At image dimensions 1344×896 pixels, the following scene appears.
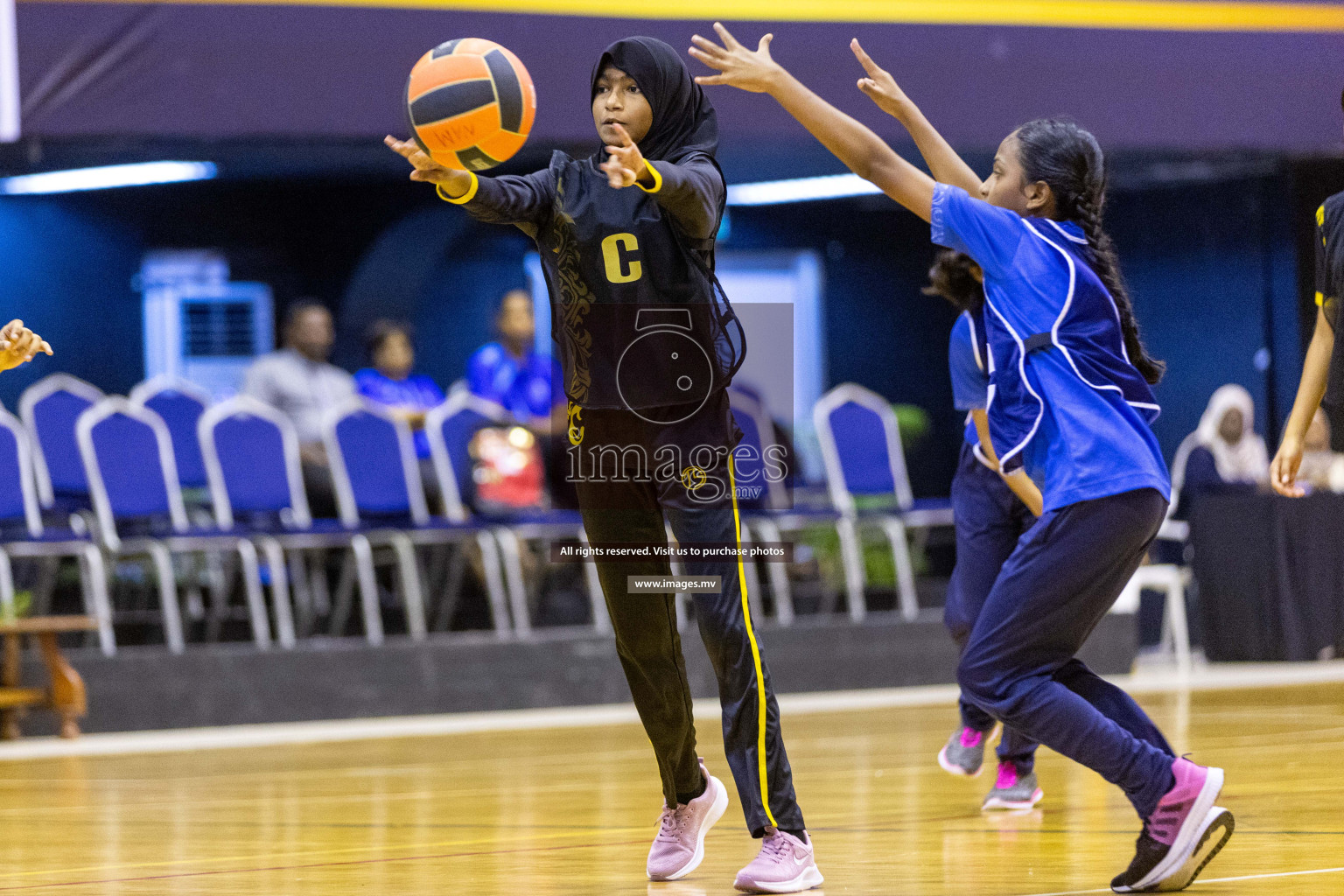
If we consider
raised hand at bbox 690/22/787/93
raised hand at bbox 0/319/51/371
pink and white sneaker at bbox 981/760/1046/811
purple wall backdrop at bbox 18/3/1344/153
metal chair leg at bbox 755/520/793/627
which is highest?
purple wall backdrop at bbox 18/3/1344/153

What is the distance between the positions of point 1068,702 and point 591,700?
5449 mm

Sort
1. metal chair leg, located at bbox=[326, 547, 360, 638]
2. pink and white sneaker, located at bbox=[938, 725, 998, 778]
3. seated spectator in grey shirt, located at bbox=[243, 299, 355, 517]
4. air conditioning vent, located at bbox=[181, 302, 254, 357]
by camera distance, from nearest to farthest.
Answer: pink and white sneaker, located at bbox=[938, 725, 998, 778], metal chair leg, located at bbox=[326, 547, 360, 638], seated spectator in grey shirt, located at bbox=[243, 299, 355, 517], air conditioning vent, located at bbox=[181, 302, 254, 357]

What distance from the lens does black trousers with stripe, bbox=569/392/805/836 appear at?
3.22m

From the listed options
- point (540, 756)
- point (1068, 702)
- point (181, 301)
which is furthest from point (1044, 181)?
point (181, 301)

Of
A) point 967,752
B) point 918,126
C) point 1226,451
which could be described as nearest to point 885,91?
point 918,126

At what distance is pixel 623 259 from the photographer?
10.7 feet

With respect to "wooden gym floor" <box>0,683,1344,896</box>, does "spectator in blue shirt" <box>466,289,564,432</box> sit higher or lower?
higher

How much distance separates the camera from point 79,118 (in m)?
7.93

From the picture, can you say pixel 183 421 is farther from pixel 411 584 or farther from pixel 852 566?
pixel 852 566

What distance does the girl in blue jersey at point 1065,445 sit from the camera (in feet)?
9.76

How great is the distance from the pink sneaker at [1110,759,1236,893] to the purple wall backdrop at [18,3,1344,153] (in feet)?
20.5

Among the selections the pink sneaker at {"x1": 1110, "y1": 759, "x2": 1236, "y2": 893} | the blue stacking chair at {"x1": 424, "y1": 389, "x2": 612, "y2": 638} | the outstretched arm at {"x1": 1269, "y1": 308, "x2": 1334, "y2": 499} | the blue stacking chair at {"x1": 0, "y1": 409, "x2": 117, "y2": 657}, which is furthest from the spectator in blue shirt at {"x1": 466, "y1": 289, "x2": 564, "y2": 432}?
the pink sneaker at {"x1": 1110, "y1": 759, "x2": 1236, "y2": 893}

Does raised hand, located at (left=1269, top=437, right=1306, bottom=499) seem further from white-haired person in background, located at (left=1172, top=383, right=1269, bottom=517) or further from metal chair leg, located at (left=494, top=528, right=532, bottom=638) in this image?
white-haired person in background, located at (left=1172, top=383, right=1269, bottom=517)

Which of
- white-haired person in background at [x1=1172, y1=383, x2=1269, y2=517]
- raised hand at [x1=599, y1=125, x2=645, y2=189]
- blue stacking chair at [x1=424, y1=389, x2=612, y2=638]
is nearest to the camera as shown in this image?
raised hand at [x1=599, y1=125, x2=645, y2=189]
